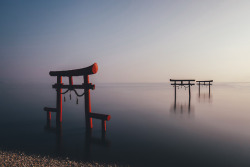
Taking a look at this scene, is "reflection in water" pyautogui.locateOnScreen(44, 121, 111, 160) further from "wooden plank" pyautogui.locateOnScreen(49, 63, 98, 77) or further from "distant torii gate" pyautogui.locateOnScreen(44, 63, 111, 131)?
"wooden plank" pyautogui.locateOnScreen(49, 63, 98, 77)

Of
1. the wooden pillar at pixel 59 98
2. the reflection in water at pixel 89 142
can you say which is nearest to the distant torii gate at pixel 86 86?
the wooden pillar at pixel 59 98

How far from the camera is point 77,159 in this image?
303 inches

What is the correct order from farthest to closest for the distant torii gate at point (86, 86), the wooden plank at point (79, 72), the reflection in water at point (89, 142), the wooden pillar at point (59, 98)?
the wooden pillar at point (59, 98) < the distant torii gate at point (86, 86) < the wooden plank at point (79, 72) < the reflection in water at point (89, 142)

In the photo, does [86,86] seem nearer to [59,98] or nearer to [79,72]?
[79,72]

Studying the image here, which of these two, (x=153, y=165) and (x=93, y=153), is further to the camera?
(x=93, y=153)

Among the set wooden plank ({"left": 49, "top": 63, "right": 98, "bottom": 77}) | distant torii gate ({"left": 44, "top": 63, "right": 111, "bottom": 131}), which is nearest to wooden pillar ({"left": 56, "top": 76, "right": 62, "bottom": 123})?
distant torii gate ({"left": 44, "top": 63, "right": 111, "bottom": 131})

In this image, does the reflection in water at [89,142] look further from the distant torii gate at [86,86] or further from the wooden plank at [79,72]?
the wooden plank at [79,72]

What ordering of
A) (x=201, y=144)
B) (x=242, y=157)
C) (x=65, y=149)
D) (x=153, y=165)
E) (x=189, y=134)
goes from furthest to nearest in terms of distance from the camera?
(x=189, y=134)
(x=201, y=144)
(x=65, y=149)
(x=242, y=157)
(x=153, y=165)

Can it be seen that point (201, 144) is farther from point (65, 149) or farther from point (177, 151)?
point (65, 149)

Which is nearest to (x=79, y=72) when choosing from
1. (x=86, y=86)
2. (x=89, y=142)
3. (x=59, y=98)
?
(x=86, y=86)

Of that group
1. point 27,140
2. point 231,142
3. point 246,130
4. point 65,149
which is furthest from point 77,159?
point 246,130

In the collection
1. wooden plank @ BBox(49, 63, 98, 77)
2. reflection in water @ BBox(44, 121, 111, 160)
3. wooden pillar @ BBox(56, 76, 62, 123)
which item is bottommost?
reflection in water @ BBox(44, 121, 111, 160)

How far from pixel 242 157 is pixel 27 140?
12964 millimetres

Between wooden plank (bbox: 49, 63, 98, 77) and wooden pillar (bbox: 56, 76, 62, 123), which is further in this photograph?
wooden pillar (bbox: 56, 76, 62, 123)
